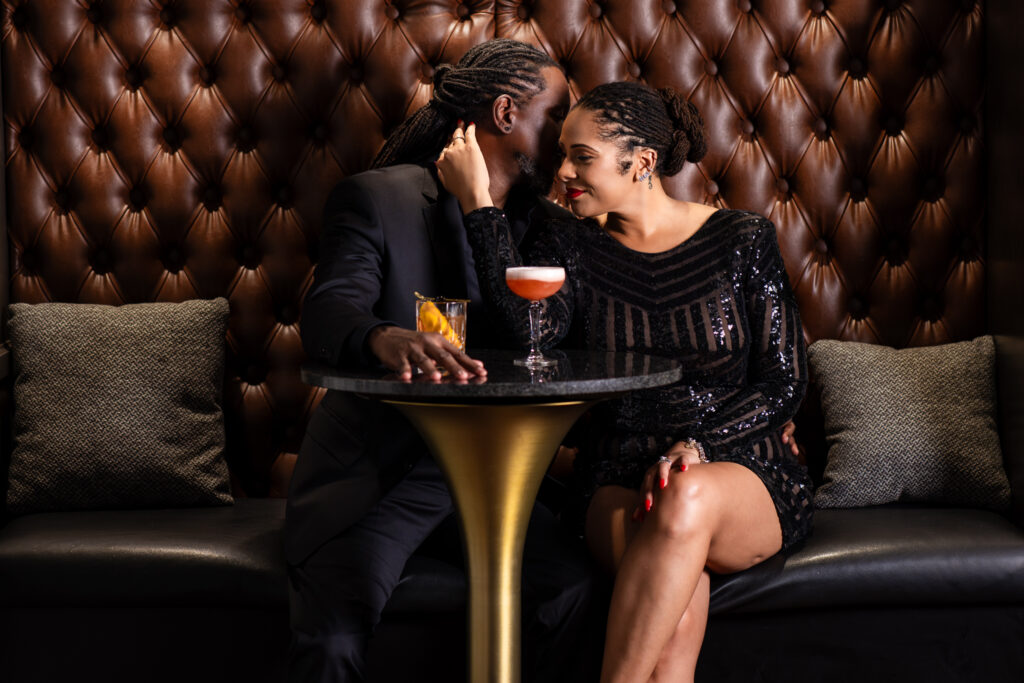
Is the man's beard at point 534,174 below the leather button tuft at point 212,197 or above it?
below

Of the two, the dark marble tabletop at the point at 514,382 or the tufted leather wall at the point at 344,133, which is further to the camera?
the tufted leather wall at the point at 344,133

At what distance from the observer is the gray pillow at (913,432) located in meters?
2.11

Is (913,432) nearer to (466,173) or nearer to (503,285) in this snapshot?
(503,285)

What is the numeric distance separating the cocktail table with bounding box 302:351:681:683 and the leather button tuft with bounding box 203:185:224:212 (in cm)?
105

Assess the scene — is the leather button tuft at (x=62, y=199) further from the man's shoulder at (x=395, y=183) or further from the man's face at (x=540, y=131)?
the man's face at (x=540, y=131)

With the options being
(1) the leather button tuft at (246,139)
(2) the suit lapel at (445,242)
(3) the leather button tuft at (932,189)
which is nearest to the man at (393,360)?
(2) the suit lapel at (445,242)

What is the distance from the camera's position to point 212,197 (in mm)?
2338

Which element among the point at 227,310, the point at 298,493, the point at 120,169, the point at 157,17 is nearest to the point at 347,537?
the point at 298,493

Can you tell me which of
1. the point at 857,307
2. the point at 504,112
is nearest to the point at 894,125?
the point at 857,307

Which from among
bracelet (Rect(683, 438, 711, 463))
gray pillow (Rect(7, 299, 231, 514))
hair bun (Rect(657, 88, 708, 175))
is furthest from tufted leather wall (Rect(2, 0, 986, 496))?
bracelet (Rect(683, 438, 711, 463))

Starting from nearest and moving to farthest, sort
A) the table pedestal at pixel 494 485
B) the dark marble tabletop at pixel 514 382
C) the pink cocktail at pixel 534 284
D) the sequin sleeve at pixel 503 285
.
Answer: the dark marble tabletop at pixel 514 382 < the table pedestal at pixel 494 485 < the pink cocktail at pixel 534 284 < the sequin sleeve at pixel 503 285

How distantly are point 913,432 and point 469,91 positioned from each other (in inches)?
50.5

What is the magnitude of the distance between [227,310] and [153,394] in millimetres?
274

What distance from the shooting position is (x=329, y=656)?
1590mm
